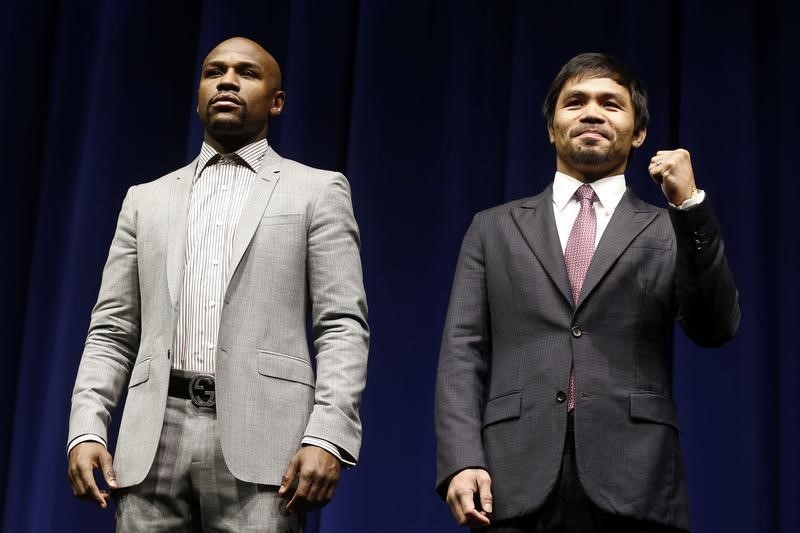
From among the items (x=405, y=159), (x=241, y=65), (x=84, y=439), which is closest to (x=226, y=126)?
(x=241, y=65)

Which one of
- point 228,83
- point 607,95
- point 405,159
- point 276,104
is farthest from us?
point 405,159

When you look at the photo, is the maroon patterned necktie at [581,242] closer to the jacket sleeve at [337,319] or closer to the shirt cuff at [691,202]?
the shirt cuff at [691,202]

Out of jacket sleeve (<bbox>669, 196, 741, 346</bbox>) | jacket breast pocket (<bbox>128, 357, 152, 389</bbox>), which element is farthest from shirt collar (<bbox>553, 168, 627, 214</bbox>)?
jacket breast pocket (<bbox>128, 357, 152, 389</bbox>)

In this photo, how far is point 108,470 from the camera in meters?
1.95

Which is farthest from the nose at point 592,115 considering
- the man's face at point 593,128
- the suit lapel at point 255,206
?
the suit lapel at point 255,206

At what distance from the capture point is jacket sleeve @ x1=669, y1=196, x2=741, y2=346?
1860 millimetres

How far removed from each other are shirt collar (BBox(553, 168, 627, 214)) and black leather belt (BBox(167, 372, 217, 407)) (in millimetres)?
730

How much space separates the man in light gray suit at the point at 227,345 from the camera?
6.26 feet

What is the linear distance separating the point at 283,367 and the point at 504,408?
394 mm

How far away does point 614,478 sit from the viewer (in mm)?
1840

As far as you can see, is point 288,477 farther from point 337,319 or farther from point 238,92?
point 238,92

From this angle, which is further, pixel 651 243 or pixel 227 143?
pixel 227 143

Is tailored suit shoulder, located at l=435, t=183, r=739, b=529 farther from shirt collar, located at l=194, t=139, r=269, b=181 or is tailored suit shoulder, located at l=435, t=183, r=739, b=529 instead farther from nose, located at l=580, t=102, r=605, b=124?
shirt collar, located at l=194, t=139, r=269, b=181

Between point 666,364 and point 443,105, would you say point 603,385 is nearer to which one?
point 666,364
